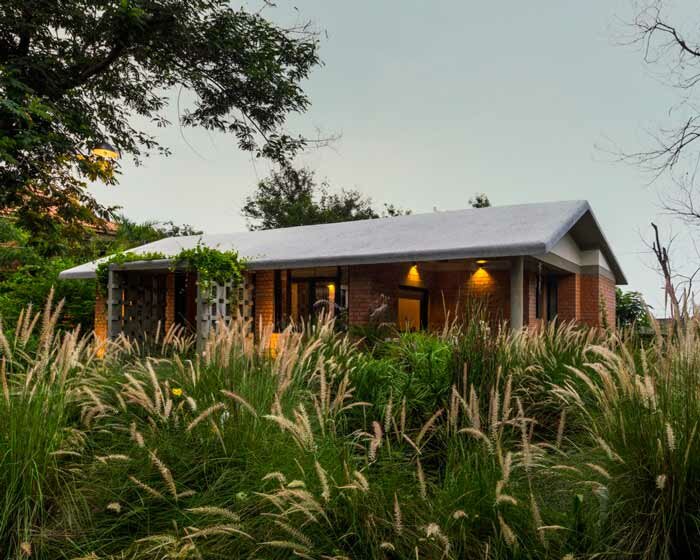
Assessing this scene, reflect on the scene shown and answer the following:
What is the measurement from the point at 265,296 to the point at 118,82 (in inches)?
251

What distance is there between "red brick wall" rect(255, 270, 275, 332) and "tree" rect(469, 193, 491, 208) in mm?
21500

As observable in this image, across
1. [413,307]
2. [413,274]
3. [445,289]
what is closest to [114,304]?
[413,274]

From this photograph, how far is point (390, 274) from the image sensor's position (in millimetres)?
14828

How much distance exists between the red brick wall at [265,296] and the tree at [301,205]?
17861 millimetres

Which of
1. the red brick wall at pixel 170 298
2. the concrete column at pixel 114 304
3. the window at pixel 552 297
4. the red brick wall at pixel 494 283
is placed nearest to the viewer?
the concrete column at pixel 114 304

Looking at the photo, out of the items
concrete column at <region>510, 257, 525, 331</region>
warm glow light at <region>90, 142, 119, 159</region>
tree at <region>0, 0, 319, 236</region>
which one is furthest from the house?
warm glow light at <region>90, 142, 119, 159</region>

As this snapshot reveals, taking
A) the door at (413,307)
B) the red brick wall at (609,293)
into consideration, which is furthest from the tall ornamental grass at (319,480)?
the red brick wall at (609,293)

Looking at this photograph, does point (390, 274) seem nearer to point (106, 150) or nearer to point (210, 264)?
point (210, 264)

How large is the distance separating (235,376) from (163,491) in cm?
97

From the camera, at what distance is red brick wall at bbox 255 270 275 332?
15.9 metres

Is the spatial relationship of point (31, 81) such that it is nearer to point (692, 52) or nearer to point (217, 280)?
point (217, 280)

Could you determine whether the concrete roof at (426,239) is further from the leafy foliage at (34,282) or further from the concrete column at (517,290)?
the leafy foliage at (34,282)

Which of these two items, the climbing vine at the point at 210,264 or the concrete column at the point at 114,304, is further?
the concrete column at the point at 114,304

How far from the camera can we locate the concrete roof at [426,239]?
1098 cm
